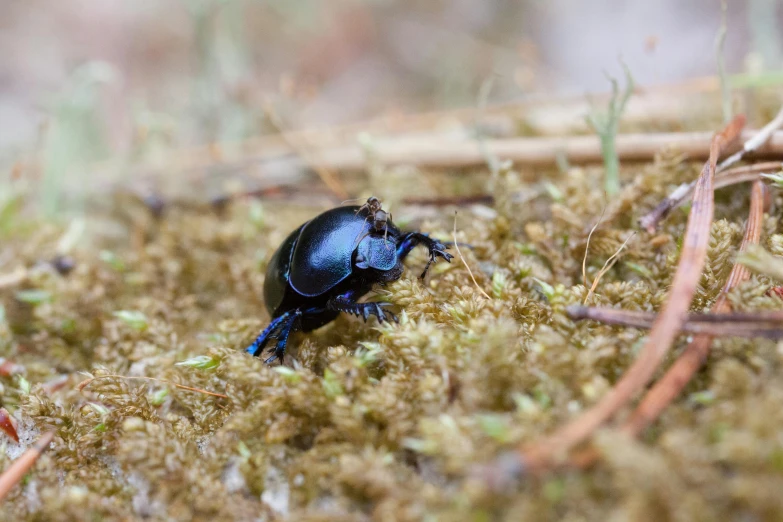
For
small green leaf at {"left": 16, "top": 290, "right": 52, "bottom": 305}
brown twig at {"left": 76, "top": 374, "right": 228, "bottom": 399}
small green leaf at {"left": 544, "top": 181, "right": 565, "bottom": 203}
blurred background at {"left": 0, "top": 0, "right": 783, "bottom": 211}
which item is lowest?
brown twig at {"left": 76, "top": 374, "right": 228, "bottom": 399}

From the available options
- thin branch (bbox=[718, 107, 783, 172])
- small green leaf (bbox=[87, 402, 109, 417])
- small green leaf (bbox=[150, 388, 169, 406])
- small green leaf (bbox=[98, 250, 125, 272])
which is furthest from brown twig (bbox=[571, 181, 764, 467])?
small green leaf (bbox=[98, 250, 125, 272])

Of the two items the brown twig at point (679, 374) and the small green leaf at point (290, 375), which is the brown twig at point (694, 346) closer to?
the brown twig at point (679, 374)

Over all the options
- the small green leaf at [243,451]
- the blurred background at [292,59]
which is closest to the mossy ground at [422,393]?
the small green leaf at [243,451]

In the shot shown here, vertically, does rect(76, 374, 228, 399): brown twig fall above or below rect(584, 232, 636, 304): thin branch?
below

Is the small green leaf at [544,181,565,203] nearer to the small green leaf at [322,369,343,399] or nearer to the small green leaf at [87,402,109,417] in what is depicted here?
the small green leaf at [322,369,343,399]

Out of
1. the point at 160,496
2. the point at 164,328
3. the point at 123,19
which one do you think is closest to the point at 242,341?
the point at 164,328

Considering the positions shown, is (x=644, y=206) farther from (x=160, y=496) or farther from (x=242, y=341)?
(x=160, y=496)
